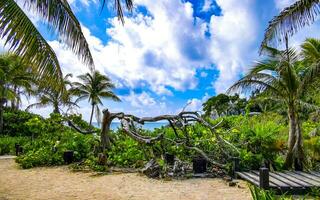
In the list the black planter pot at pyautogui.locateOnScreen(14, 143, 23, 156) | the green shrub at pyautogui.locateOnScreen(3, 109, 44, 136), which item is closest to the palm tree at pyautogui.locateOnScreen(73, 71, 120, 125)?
the green shrub at pyautogui.locateOnScreen(3, 109, 44, 136)

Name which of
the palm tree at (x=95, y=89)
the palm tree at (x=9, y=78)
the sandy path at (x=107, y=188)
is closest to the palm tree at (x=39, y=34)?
the sandy path at (x=107, y=188)

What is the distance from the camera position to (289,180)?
24.6 ft

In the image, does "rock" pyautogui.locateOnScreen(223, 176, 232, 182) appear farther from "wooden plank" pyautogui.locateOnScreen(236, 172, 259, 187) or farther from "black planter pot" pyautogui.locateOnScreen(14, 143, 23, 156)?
"black planter pot" pyautogui.locateOnScreen(14, 143, 23, 156)

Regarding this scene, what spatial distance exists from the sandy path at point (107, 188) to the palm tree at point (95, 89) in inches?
844

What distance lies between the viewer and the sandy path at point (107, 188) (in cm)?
663

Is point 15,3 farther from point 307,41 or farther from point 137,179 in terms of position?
point 307,41

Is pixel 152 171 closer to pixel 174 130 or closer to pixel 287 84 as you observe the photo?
pixel 174 130

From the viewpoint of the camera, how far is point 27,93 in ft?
88.0

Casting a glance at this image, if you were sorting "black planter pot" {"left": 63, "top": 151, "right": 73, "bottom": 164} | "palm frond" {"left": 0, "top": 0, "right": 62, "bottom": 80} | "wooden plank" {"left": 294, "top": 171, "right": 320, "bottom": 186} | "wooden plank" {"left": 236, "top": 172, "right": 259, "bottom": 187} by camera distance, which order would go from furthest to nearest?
"black planter pot" {"left": 63, "top": 151, "right": 73, "bottom": 164}, "wooden plank" {"left": 294, "top": 171, "right": 320, "bottom": 186}, "wooden plank" {"left": 236, "top": 172, "right": 259, "bottom": 187}, "palm frond" {"left": 0, "top": 0, "right": 62, "bottom": 80}

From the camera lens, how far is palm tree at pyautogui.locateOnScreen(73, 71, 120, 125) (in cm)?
3048

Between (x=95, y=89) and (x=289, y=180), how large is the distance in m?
25.4

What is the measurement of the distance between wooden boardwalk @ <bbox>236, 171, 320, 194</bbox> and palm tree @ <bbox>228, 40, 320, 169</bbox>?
2.76ft

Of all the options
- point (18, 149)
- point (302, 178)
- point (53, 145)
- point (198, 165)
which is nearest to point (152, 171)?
point (198, 165)

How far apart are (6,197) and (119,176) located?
10.3 feet
